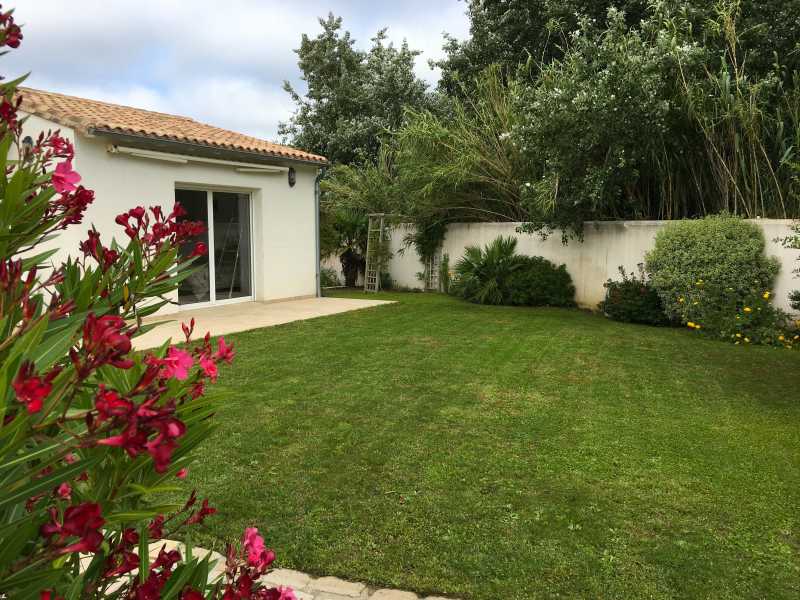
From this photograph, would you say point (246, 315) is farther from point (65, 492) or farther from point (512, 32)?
point (512, 32)

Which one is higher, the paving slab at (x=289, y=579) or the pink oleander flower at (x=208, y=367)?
the pink oleander flower at (x=208, y=367)

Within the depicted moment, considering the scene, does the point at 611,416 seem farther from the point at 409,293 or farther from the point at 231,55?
the point at 231,55

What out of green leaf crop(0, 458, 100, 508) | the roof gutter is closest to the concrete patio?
the roof gutter

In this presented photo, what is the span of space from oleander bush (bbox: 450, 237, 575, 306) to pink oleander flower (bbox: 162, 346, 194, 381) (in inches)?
473

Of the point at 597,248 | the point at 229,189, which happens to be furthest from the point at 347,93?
the point at 597,248

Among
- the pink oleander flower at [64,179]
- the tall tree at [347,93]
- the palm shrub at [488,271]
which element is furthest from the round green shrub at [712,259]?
the tall tree at [347,93]

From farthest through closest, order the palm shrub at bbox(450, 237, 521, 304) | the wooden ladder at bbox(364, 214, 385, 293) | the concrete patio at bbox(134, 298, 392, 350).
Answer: the wooden ladder at bbox(364, 214, 385, 293)
the palm shrub at bbox(450, 237, 521, 304)
the concrete patio at bbox(134, 298, 392, 350)

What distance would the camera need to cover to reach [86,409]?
114 cm

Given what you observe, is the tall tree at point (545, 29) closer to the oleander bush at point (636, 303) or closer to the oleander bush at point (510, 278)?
the oleander bush at point (510, 278)

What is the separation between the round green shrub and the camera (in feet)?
30.1

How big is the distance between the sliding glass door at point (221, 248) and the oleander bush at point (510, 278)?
4.79 m

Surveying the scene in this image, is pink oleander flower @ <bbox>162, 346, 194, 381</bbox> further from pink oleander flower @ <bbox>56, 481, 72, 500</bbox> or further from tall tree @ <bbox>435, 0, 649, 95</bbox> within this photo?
tall tree @ <bbox>435, 0, 649, 95</bbox>

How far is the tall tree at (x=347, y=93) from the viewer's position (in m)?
22.3

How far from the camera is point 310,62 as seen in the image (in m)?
24.8
